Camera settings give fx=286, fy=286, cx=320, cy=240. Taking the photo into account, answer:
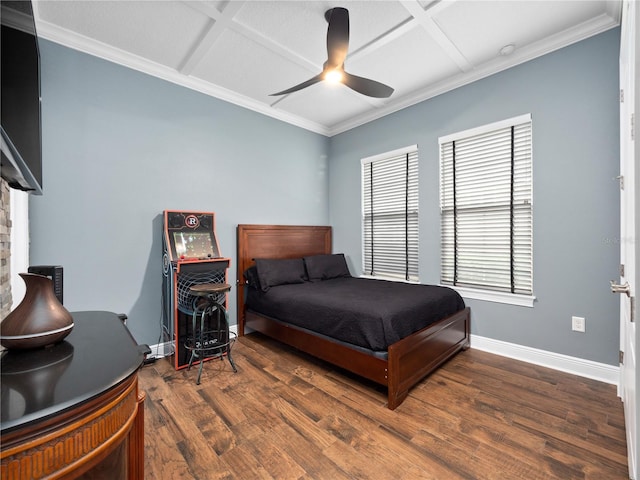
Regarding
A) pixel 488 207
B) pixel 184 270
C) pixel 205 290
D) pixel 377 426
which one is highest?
pixel 488 207

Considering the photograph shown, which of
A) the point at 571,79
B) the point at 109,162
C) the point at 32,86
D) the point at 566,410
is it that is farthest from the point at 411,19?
the point at 566,410

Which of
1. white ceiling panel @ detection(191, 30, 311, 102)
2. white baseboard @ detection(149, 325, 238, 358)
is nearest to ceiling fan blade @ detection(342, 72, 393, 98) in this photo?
white ceiling panel @ detection(191, 30, 311, 102)

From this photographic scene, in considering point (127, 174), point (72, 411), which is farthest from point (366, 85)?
point (72, 411)

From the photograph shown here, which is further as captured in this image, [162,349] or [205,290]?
[162,349]

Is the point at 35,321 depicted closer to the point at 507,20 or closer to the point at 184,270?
the point at 184,270

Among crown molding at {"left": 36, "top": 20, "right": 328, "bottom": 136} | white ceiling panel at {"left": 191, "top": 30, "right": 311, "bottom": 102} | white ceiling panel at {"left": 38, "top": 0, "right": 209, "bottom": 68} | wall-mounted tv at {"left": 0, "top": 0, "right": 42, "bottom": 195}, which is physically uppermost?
white ceiling panel at {"left": 191, "top": 30, "right": 311, "bottom": 102}

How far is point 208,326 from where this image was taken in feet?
9.37

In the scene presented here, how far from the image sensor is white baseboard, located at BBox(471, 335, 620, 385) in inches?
90.7

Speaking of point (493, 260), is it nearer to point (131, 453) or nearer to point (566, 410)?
point (566, 410)

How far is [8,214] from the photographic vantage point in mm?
1699

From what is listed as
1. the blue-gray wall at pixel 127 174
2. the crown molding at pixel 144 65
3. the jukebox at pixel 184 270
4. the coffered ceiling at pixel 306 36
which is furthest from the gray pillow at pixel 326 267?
the coffered ceiling at pixel 306 36

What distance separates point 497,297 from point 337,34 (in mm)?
2787

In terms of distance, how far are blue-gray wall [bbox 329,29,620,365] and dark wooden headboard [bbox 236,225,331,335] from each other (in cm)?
220

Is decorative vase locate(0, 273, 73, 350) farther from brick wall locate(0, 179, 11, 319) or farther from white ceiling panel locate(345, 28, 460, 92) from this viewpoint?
white ceiling panel locate(345, 28, 460, 92)
